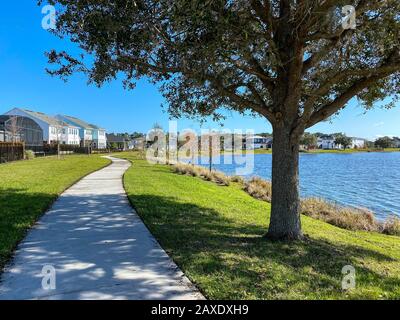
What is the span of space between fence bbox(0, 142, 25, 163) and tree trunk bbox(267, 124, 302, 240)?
28.2m

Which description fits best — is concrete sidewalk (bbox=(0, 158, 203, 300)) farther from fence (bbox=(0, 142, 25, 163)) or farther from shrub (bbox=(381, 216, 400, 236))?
fence (bbox=(0, 142, 25, 163))

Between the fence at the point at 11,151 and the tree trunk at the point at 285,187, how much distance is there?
2816 cm

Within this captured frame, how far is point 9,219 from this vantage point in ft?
27.0

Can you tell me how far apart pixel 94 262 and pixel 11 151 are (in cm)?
3084

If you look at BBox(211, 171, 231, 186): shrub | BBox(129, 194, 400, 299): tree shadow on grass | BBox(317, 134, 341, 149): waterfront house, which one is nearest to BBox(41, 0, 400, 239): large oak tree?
BBox(129, 194, 400, 299): tree shadow on grass

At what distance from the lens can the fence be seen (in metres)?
30.8

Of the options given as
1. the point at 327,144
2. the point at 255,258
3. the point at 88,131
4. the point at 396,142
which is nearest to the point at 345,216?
the point at 255,258

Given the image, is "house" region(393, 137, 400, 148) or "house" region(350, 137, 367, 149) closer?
"house" region(350, 137, 367, 149)

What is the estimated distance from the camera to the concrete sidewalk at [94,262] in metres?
4.48

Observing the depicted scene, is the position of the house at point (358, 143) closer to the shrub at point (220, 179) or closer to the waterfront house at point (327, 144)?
the waterfront house at point (327, 144)

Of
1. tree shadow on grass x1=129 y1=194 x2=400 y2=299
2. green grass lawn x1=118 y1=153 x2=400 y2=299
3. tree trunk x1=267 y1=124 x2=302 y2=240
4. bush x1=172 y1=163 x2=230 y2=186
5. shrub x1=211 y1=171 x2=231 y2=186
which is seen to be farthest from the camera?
bush x1=172 y1=163 x2=230 y2=186

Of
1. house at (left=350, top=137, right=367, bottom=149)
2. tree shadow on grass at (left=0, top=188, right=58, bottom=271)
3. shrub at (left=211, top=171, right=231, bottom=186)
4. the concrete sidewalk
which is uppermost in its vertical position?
house at (left=350, top=137, right=367, bottom=149)

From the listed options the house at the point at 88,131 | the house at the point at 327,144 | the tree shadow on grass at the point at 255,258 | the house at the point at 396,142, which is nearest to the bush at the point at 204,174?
the tree shadow on grass at the point at 255,258

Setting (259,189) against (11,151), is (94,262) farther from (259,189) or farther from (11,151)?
(11,151)
